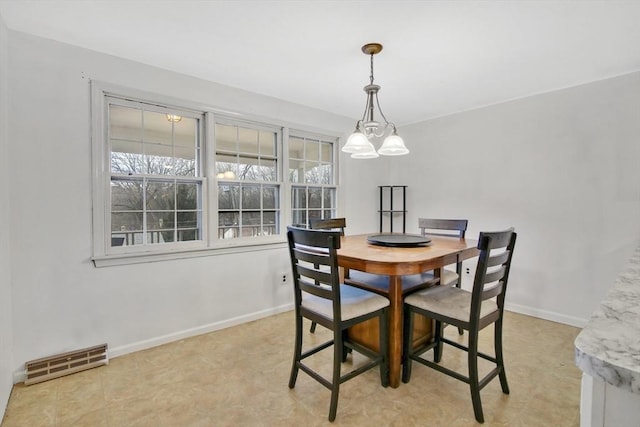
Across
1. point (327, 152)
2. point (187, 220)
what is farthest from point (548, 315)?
point (187, 220)

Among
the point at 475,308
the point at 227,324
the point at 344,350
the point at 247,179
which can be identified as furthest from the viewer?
the point at 247,179

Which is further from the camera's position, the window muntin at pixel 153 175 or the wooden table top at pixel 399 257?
the window muntin at pixel 153 175

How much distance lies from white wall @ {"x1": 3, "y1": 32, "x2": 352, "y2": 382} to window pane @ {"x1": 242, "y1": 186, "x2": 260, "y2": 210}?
873mm

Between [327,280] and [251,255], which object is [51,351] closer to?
[251,255]

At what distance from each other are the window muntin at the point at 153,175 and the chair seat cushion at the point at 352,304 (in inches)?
61.4

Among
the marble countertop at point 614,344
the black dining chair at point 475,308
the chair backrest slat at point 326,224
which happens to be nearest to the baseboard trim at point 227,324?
the chair backrest slat at point 326,224

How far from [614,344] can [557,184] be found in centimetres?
328

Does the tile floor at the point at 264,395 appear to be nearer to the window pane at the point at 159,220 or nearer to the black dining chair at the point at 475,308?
the black dining chair at the point at 475,308

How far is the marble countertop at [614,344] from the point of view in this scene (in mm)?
484

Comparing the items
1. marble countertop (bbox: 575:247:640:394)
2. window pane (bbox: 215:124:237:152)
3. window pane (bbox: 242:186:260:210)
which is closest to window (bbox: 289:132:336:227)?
window pane (bbox: 242:186:260:210)

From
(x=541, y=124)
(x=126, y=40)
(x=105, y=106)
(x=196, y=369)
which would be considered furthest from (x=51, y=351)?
(x=541, y=124)

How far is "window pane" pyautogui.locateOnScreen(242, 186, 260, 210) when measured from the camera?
129 inches

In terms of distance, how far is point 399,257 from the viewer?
6.13 feet

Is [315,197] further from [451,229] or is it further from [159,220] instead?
[159,220]
